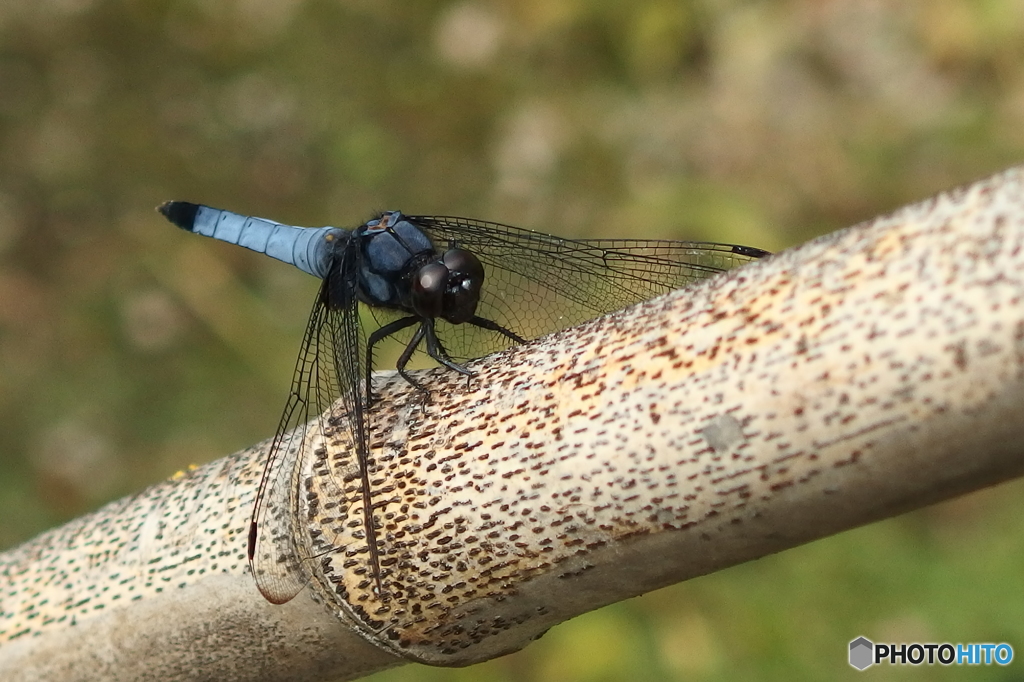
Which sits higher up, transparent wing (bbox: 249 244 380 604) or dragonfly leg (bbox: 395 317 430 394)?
dragonfly leg (bbox: 395 317 430 394)

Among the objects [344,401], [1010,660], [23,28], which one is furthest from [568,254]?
[23,28]

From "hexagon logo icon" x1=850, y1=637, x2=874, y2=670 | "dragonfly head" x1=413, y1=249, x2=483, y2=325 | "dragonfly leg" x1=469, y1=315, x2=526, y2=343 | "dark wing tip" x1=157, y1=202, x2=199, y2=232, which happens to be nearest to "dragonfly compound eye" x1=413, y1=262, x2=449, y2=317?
"dragonfly head" x1=413, y1=249, x2=483, y2=325

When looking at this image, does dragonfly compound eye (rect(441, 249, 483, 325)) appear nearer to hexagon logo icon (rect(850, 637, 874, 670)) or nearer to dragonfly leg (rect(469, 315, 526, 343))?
dragonfly leg (rect(469, 315, 526, 343))

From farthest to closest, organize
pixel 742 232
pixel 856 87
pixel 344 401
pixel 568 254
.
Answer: pixel 856 87, pixel 742 232, pixel 568 254, pixel 344 401

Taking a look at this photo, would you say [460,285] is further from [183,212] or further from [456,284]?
[183,212]

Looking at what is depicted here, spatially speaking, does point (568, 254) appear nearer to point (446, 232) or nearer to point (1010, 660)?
point (446, 232)

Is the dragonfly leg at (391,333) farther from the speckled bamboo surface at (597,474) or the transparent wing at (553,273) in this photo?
the speckled bamboo surface at (597,474)

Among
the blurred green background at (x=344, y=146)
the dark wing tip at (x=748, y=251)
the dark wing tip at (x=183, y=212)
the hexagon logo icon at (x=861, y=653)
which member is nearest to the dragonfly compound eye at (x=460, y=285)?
the dark wing tip at (x=748, y=251)
